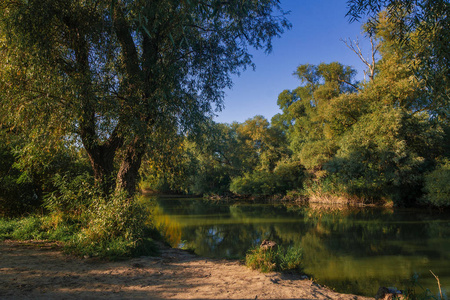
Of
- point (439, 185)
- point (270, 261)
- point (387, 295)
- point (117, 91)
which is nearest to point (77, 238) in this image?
point (117, 91)

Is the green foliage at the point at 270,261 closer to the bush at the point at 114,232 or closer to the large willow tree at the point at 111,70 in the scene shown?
the bush at the point at 114,232

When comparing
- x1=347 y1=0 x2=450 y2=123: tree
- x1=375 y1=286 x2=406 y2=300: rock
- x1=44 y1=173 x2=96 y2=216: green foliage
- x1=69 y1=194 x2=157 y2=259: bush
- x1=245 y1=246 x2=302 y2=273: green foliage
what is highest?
x1=347 y1=0 x2=450 y2=123: tree

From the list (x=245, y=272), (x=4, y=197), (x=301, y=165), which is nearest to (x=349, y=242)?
(x=245, y=272)

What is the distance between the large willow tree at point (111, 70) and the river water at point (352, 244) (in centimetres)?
233

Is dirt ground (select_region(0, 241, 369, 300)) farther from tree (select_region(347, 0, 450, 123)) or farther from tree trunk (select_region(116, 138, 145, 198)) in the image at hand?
tree (select_region(347, 0, 450, 123))

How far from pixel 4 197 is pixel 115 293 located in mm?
8485

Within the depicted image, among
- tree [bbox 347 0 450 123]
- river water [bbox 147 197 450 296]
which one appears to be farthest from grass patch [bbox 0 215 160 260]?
tree [bbox 347 0 450 123]

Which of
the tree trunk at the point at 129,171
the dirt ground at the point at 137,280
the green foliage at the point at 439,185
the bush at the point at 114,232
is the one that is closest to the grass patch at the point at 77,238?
the bush at the point at 114,232

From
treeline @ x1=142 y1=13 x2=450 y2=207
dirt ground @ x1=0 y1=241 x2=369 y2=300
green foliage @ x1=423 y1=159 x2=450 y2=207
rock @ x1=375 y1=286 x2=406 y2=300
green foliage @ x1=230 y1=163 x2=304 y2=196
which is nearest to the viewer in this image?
dirt ground @ x1=0 y1=241 x2=369 y2=300

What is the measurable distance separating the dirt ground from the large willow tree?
7.61 ft

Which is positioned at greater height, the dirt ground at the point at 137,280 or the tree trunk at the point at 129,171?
the tree trunk at the point at 129,171

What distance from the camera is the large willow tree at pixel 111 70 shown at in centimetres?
654

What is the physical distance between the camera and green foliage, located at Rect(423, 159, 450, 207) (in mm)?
18172

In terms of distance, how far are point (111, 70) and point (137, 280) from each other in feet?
17.4
